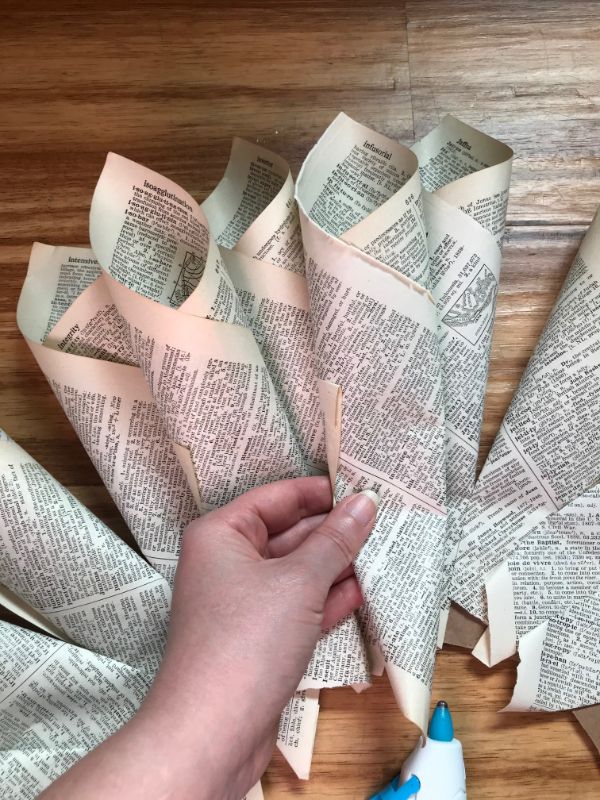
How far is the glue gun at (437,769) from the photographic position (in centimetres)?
57

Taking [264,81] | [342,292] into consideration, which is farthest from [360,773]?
[264,81]

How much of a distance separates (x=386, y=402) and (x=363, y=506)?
78 mm

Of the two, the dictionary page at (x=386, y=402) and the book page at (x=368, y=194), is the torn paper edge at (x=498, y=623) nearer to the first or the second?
the dictionary page at (x=386, y=402)

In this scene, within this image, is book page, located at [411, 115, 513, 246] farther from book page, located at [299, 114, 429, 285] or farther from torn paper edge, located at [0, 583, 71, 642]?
torn paper edge, located at [0, 583, 71, 642]

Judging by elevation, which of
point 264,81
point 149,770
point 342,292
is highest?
point 264,81

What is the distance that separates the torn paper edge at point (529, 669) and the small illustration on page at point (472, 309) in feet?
0.76

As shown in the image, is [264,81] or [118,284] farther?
[264,81]

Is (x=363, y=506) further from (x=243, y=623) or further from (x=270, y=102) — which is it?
(x=270, y=102)

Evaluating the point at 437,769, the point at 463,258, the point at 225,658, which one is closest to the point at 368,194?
the point at 463,258

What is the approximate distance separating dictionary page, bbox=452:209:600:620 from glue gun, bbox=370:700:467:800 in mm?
91

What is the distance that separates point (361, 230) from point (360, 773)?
16.6 inches

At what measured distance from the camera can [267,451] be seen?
0.55 m

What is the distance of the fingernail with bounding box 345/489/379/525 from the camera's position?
538mm

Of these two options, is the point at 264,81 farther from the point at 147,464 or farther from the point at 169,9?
the point at 147,464
